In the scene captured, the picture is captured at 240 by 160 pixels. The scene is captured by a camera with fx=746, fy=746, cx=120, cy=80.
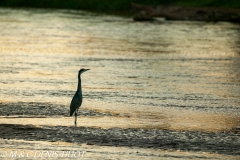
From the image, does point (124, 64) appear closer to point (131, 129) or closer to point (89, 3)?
point (131, 129)

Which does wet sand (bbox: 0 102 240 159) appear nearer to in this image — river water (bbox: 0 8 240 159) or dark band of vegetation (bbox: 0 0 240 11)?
river water (bbox: 0 8 240 159)

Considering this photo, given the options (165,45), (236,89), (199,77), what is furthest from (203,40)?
(236,89)

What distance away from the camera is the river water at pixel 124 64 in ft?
80.6

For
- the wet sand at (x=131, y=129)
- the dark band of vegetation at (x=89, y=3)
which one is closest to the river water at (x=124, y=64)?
the wet sand at (x=131, y=129)

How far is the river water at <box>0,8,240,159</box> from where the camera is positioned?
24.6 meters

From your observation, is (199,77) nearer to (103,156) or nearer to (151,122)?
(151,122)

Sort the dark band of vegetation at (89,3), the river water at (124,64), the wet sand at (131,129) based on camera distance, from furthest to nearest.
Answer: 1. the dark band of vegetation at (89,3)
2. the river water at (124,64)
3. the wet sand at (131,129)

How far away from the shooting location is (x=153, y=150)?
16719 mm

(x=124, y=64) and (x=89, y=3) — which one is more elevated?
(x=89, y=3)

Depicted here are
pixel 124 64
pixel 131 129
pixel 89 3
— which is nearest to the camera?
pixel 131 129

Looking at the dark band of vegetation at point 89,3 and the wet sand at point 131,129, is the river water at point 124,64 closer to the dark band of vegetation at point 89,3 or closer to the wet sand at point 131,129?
the wet sand at point 131,129

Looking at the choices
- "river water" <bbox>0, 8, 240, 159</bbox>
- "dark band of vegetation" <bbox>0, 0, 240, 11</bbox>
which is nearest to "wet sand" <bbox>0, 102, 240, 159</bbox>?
"river water" <bbox>0, 8, 240, 159</bbox>

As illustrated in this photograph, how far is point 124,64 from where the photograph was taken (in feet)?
115

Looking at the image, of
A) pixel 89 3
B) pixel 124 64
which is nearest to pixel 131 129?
pixel 124 64
